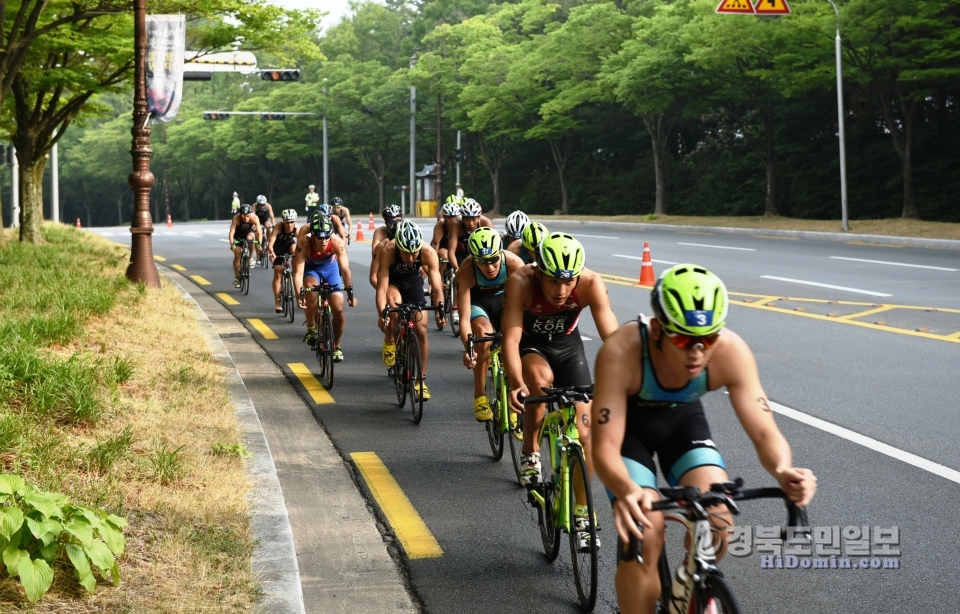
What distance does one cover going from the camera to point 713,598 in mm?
3604

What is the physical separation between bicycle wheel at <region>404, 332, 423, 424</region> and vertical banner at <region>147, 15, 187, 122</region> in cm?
1019

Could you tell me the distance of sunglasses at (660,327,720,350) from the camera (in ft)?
12.6

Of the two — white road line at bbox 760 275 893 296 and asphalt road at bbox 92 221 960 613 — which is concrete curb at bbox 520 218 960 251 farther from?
asphalt road at bbox 92 221 960 613

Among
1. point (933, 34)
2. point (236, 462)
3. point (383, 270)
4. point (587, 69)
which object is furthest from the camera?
point (587, 69)

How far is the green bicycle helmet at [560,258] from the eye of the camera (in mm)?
5832

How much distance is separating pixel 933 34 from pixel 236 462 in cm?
3160

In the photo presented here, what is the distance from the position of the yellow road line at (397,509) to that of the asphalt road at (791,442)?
0.28 ft

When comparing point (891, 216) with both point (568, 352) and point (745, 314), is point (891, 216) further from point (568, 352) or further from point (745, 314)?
point (568, 352)

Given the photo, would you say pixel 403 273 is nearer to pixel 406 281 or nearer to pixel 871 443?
pixel 406 281

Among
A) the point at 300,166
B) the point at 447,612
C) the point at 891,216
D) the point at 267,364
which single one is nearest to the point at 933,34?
the point at 891,216

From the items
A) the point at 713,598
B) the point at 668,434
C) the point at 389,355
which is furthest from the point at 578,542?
the point at 389,355

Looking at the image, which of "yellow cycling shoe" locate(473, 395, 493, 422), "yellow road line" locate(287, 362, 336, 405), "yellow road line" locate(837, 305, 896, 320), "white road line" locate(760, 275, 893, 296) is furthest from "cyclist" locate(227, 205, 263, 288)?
"yellow cycling shoe" locate(473, 395, 493, 422)

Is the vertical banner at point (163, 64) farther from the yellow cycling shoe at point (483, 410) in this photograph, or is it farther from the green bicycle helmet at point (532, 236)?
the yellow cycling shoe at point (483, 410)

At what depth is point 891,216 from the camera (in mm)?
41500
